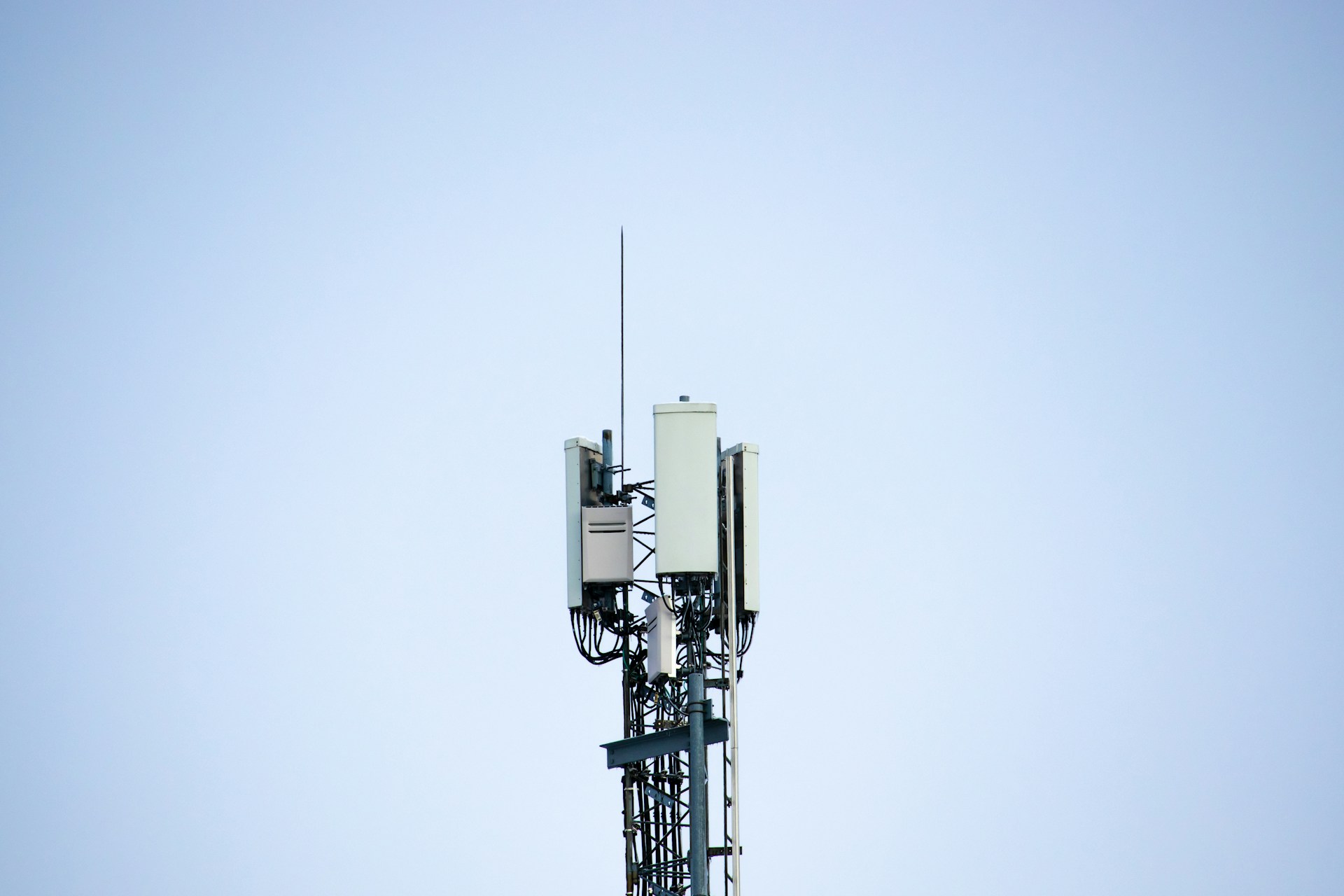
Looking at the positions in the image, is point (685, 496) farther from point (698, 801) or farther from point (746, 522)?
point (698, 801)

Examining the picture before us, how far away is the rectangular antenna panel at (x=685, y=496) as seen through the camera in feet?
150

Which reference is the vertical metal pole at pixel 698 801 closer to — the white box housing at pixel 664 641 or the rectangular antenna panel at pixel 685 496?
the white box housing at pixel 664 641

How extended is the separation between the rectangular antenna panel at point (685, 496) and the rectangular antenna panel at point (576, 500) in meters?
2.60

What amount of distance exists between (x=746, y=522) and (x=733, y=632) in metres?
2.18

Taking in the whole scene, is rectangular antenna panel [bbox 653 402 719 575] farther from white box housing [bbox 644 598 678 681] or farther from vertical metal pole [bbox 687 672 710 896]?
vertical metal pole [bbox 687 672 710 896]

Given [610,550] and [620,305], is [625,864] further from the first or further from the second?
[620,305]

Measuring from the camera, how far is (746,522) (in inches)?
1842

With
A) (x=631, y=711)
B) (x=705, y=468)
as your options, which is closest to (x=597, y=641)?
(x=631, y=711)

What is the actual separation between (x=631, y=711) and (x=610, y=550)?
3498 millimetres

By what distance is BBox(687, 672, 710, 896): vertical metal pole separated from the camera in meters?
45.0

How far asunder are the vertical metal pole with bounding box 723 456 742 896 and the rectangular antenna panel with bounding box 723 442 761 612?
61 mm

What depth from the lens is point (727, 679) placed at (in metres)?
46.2

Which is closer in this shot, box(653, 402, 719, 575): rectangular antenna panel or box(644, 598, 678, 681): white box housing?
box(653, 402, 719, 575): rectangular antenna panel

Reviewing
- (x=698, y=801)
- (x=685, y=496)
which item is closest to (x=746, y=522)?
(x=685, y=496)
